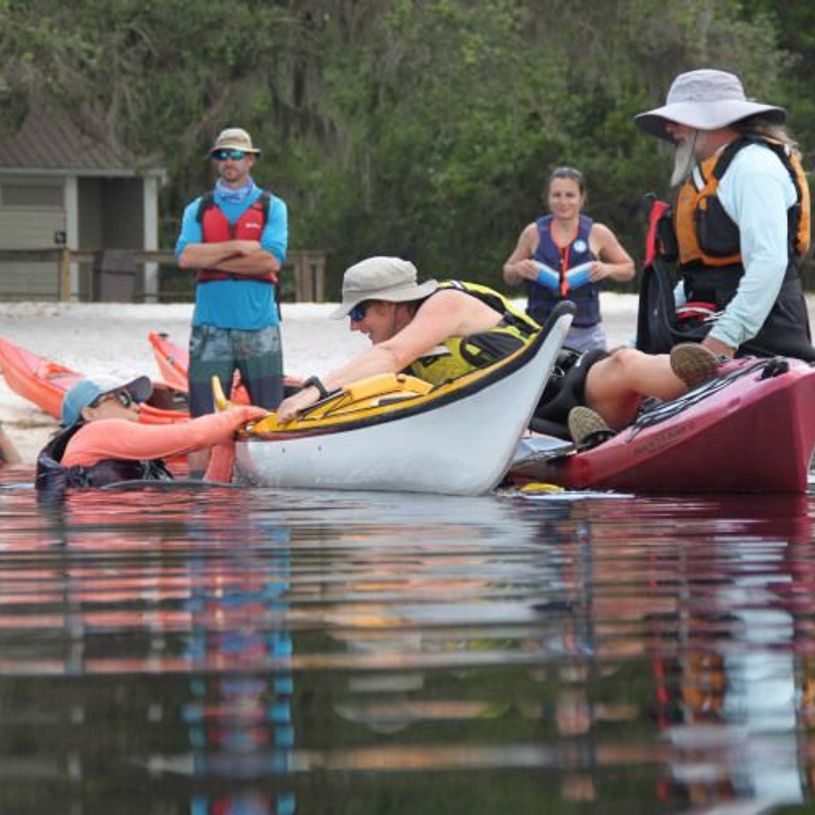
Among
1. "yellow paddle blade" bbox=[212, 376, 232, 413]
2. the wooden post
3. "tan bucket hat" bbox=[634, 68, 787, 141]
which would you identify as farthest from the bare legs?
the wooden post

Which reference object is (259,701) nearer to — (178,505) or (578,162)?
(178,505)

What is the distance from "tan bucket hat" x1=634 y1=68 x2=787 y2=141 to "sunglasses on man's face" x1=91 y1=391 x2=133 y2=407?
2.55 metres

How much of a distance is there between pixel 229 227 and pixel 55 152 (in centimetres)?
3005

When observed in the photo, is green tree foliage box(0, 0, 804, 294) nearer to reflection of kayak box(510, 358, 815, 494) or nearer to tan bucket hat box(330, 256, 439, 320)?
tan bucket hat box(330, 256, 439, 320)

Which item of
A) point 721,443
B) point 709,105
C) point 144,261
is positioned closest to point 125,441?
point 721,443

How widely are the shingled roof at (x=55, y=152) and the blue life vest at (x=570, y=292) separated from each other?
28049 millimetres

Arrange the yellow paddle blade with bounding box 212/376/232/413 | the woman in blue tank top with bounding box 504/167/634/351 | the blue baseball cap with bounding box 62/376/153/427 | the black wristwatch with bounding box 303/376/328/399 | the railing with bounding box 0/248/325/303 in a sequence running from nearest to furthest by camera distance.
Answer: the blue baseball cap with bounding box 62/376/153/427
the black wristwatch with bounding box 303/376/328/399
the yellow paddle blade with bounding box 212/376/232/413
the woman in blue tank top with bounding box 504/167/634/351
the railing with bounding box 0/248/325/303

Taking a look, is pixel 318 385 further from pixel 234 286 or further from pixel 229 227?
pixel 229 227

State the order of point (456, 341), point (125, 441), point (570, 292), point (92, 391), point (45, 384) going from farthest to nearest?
point (45, 384), point (570, 292), point (92, 391), point (125, 441), point (456, 341)

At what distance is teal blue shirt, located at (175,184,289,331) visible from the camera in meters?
13.0

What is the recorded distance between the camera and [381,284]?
34.9 ft

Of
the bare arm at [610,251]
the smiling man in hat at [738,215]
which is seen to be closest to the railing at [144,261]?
the bare arm at [610,251]

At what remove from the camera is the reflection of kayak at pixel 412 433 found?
10.1 meters

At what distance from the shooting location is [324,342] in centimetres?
2398
